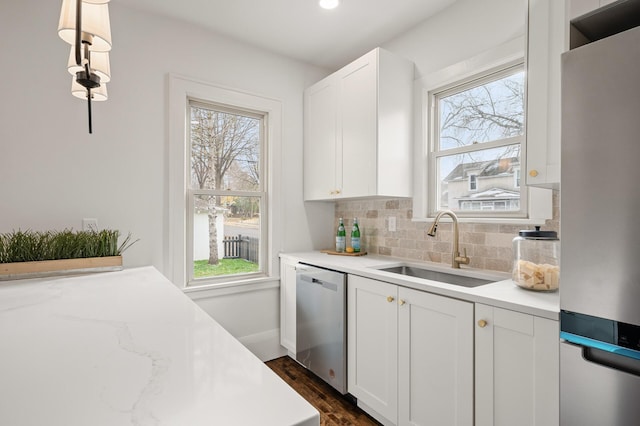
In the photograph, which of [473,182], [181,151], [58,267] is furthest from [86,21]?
[473,182]

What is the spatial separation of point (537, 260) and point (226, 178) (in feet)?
7.24

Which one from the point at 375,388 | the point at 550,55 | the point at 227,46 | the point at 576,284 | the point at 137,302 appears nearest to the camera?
the point at 576,284

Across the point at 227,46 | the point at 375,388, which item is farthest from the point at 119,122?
the point at 375,388

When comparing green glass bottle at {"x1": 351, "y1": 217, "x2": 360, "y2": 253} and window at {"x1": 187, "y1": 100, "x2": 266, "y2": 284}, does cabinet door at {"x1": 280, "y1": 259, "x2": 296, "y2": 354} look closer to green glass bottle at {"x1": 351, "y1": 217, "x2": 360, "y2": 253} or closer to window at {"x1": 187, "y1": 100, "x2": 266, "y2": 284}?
window at {"x1": 187, "y1": 100, "x2": 266, "y2": 284}

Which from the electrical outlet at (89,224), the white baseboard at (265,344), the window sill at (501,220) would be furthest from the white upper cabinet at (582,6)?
the white baseboard at (265,344)

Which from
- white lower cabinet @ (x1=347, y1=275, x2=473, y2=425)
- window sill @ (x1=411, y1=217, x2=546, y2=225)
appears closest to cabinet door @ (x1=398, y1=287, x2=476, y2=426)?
white lower cabinet @ (x1=347, y1=275, x2=473, y2=425)

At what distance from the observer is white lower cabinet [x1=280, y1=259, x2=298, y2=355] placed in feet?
8.89

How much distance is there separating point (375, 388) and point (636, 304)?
4.61 ft

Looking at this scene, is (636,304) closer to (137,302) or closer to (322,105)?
(137,302)

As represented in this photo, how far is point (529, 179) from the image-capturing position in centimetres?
150

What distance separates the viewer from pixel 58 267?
1.67 meters

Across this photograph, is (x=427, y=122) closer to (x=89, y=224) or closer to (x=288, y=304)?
(x=288, y=304)

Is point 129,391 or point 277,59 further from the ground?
point 277,59

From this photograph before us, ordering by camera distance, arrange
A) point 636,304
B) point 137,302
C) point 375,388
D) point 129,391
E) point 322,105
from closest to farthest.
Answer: point 129,391 → point 636,304 → point 137,302 → point 375,388 → point 322,105
